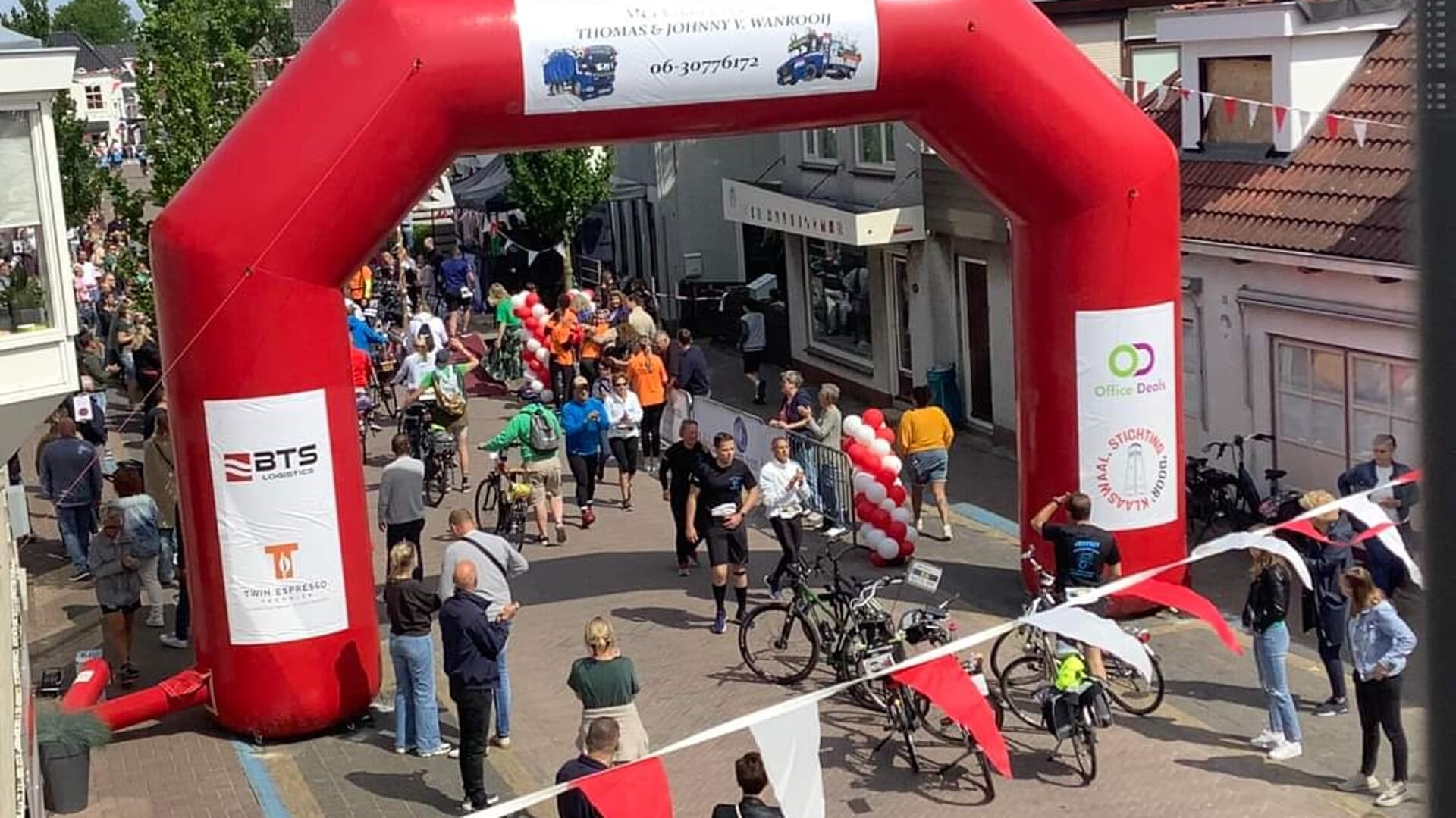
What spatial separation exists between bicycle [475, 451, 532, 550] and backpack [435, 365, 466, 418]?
1.59 m

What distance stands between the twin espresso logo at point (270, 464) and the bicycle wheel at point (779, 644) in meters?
3.28

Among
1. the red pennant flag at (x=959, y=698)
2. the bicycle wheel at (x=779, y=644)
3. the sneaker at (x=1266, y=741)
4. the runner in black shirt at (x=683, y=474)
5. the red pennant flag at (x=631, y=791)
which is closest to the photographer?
the red pennant flag at (x=631, y=791)

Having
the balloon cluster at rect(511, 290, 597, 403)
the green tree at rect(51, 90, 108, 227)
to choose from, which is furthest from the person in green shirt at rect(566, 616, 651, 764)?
the green tree at rect(51, 90, 108, 227)

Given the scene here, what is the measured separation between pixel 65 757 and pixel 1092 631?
248 inches

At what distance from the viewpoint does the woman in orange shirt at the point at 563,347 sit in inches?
919

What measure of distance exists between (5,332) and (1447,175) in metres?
10.7

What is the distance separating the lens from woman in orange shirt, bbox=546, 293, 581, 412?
2334 centimetres

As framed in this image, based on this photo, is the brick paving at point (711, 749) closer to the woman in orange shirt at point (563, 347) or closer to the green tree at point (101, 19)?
the woman in orange shirt at point (563, 347)

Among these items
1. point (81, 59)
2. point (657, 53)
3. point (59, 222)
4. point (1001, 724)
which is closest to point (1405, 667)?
point (1001, 724)

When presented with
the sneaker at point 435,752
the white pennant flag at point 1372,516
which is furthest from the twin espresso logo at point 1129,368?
the sneaker at point 435,752

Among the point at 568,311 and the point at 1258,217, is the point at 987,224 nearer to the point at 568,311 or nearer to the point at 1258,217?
the point at 1258,217

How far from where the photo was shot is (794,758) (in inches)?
350

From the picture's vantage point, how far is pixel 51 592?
672 inches

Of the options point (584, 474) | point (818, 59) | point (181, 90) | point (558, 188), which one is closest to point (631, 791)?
point (818, 59)
